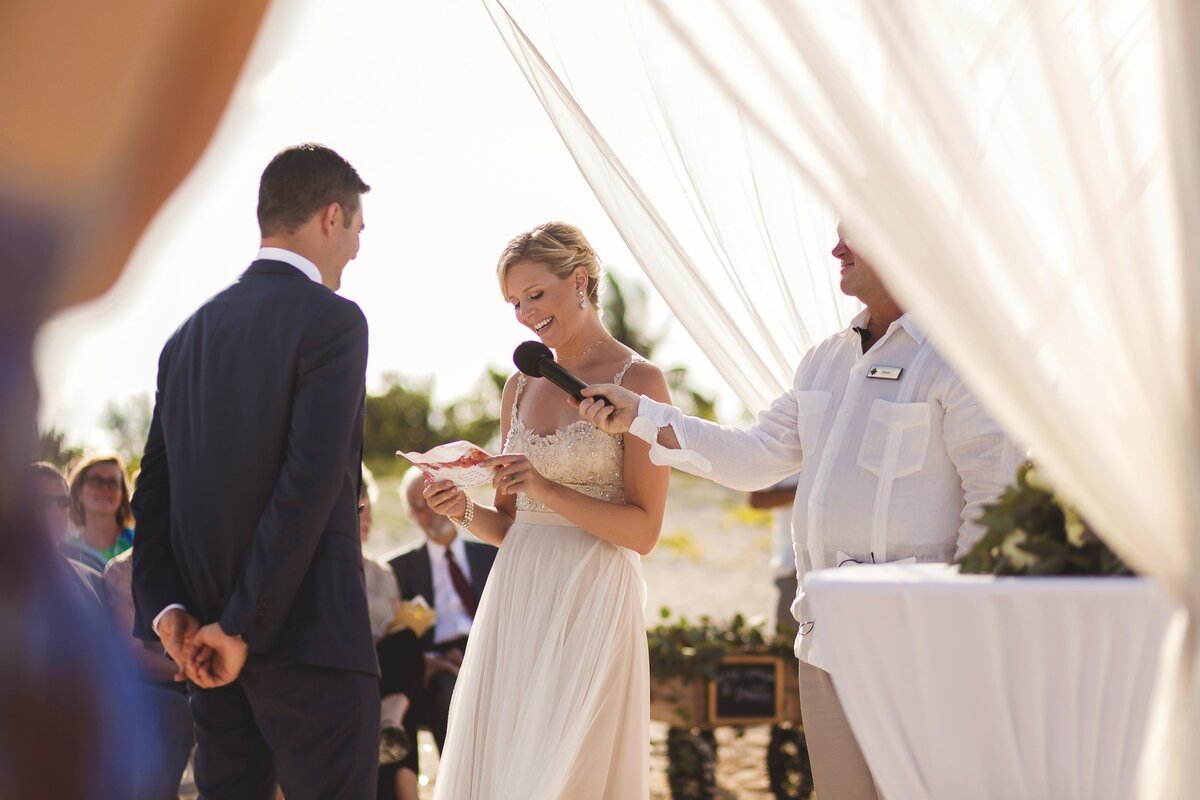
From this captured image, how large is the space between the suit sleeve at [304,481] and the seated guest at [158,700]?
2161 millimetres

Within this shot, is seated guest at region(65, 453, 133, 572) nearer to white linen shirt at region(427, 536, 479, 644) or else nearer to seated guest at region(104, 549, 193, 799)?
seated guest at region(104, 549, 193, 799)

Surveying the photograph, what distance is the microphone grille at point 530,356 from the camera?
3371 mm

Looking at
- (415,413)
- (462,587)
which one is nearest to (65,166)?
(462,587)

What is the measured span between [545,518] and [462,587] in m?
2.67

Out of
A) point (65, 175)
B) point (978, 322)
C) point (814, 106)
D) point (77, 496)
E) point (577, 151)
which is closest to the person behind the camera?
point (65, 175)

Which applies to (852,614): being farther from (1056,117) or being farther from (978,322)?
(1056,117)

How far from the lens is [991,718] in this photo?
67.1 inches

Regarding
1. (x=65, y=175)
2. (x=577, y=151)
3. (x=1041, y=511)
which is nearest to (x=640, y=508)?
(x=577, y=151)

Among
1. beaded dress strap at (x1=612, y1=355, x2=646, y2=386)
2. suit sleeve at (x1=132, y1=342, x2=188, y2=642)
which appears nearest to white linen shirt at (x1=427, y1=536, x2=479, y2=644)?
beaded dress strap at (x1=612, y1=355, x2=646, y2=386)

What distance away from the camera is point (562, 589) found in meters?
3.68

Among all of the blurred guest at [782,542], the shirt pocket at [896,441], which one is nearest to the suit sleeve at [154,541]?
the shirt pocket at [896,441]

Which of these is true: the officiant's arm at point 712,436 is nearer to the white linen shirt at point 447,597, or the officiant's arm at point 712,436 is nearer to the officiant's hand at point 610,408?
the officiant's hand at point 610,408

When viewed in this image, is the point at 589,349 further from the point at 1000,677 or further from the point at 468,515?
the point at 1000,677

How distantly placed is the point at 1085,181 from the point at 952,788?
0.86m
